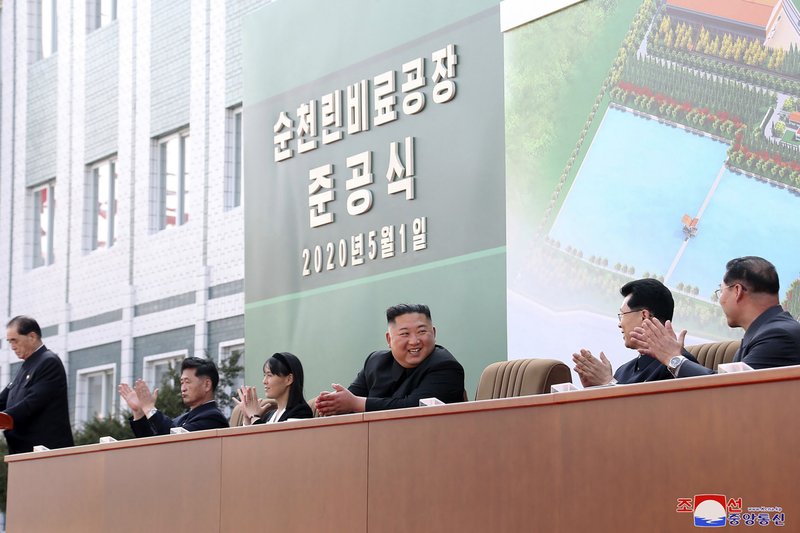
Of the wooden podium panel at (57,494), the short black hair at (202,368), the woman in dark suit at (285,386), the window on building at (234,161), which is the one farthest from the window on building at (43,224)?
the woman in dark suit at (285,386)

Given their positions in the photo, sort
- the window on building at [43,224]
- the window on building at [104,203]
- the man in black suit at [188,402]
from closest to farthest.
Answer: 1. the man in black suit at [188,402]
2. the window on building at [104,203]
3. the window on building at [43,224]

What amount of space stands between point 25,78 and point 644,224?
12082 millimetres

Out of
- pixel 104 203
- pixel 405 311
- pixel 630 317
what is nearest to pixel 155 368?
pixel 104 203

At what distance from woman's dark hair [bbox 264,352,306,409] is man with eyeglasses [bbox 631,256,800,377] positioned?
232cm

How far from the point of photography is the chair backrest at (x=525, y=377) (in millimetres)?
5000

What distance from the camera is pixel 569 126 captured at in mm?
6805

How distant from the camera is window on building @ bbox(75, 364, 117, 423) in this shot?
14570mm

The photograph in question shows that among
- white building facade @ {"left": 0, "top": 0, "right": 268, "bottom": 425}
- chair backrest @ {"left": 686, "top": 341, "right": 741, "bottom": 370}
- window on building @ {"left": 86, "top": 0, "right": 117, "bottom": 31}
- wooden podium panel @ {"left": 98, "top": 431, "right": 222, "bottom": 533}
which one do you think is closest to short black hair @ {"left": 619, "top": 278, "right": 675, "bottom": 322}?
chair backrest @ {"left": 686, "top": 341, "right": 741, "bottom": 370}

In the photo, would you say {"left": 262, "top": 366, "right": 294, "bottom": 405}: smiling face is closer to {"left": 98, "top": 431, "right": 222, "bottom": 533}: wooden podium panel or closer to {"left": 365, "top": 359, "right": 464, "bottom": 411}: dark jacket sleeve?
{"left": 98, "top": 431, "right": 222, "bottom": 533}: wooden podium panel

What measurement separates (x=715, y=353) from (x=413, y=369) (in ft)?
4.09

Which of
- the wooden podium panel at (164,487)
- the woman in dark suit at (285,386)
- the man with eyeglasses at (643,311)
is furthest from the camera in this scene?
the woman in dark suit at (285,386)

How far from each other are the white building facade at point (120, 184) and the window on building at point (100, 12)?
0.02 meters

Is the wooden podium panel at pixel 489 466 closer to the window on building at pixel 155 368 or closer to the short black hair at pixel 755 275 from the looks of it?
the short black hair at pixel 755 275

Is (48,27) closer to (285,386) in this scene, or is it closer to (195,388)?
(195,388)
